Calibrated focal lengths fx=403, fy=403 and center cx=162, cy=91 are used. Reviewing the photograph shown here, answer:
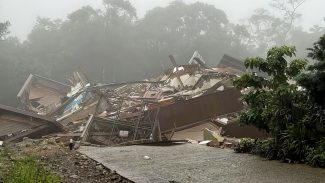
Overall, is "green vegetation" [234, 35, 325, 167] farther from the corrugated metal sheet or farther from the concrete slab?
the corrugated metal sheet

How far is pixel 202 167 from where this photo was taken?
7.65m

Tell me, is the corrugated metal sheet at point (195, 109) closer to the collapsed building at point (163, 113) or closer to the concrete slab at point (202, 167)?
the collapsed building at point (163, 113)

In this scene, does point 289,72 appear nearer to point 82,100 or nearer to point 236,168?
point 236,168

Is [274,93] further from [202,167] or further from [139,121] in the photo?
[139,121]

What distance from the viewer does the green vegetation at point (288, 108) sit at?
7.41 metres

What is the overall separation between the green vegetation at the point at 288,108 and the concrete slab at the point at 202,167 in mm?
369

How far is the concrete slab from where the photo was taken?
648cm

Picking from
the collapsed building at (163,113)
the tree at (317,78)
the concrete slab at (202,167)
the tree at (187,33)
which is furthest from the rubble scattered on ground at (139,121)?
the tree at (187,33)

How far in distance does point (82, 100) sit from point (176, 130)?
7771 mm

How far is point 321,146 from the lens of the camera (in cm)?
736

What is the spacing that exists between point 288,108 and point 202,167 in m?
2.27

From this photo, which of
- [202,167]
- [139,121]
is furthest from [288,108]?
[139,121]

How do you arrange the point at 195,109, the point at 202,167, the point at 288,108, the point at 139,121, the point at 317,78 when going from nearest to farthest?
the point at 317,78, the point at 202,167, the point at 288,108, the point at 139,121, the point at 195,109

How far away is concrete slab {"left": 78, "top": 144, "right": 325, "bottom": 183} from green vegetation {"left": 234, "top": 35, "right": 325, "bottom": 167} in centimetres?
37
